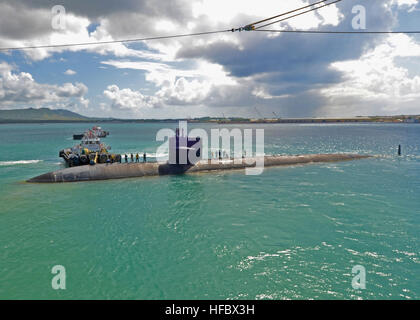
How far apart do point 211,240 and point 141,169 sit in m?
22.8

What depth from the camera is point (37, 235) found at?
1677 centimetres

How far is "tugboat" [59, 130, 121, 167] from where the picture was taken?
39500 mm

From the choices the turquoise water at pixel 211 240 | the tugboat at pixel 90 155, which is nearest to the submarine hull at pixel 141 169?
the turquoise water at pixel 211 240

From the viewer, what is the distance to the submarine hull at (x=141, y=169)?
32375mm

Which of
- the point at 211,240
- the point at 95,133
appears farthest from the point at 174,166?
the point at 211,240

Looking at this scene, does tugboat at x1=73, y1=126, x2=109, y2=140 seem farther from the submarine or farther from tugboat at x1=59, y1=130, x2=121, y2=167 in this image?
the submarine

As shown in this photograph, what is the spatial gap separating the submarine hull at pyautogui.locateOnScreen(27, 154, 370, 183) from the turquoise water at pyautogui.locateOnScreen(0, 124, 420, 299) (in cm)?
334

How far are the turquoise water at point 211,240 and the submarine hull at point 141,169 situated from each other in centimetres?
334

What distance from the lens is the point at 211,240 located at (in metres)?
16.0

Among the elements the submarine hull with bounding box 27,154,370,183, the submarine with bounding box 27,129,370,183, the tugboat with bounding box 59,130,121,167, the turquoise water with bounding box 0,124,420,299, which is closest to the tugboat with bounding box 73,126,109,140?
the tugboat with bounding box 59,130,121,167

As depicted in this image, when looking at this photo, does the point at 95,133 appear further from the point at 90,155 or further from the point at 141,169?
the point at 141,169

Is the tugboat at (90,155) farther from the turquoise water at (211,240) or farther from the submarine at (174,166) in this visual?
the turquoise water at (211,240)

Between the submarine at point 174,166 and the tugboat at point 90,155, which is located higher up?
the tugboat at point 90,155
